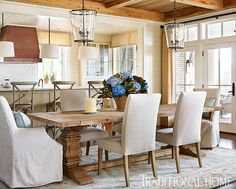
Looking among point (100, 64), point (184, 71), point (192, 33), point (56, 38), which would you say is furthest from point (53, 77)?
point (192, 33)

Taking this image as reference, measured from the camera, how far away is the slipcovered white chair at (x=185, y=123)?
3.51 meters

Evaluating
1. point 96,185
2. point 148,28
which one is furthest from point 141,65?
point 96,185

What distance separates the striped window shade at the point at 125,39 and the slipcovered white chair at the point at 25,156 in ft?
21.4

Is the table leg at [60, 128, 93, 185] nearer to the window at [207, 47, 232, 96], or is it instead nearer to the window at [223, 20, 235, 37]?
the window at [207, 47, 232, 96]

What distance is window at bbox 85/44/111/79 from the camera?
33.5 feet

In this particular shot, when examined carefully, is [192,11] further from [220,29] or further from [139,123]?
[139,123]

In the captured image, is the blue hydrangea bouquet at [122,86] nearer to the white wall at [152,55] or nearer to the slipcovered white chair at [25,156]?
the slipcovered white chair at [25,156]

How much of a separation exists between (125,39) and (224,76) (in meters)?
4.08

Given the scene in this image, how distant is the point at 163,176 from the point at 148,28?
469cm

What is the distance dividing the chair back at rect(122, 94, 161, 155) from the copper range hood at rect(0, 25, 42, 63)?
5.86 meters

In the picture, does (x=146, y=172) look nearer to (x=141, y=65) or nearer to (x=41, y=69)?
(x=141, y=65)

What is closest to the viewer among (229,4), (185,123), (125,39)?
(185,123)

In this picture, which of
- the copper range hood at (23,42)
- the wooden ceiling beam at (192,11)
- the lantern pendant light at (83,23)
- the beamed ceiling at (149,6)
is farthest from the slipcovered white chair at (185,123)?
the copper range hood at (23,42)

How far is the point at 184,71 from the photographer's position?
7.30 m
